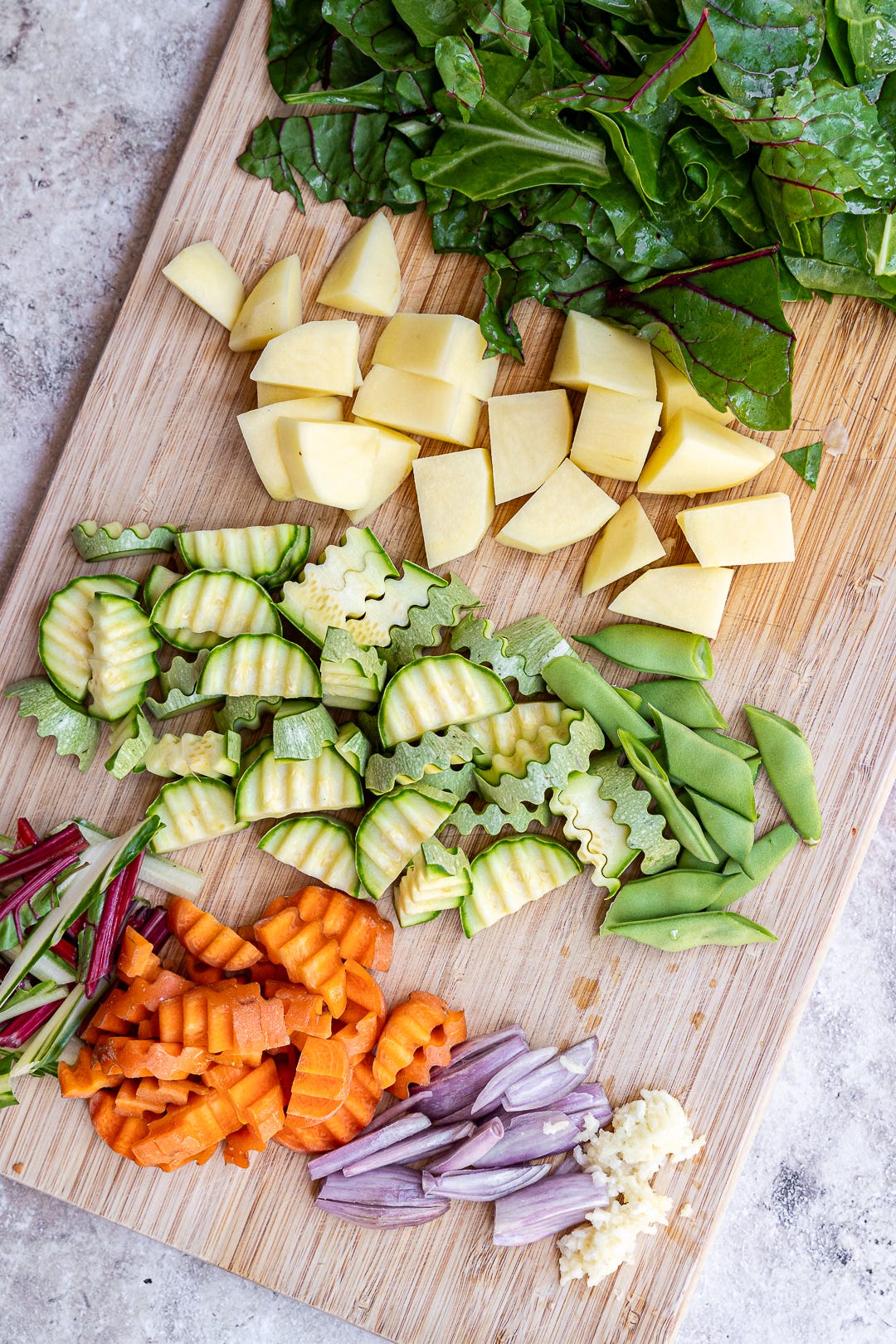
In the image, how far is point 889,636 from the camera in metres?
2.81

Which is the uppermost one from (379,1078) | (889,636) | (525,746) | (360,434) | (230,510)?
(360,434)

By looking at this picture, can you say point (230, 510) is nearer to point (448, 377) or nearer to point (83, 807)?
point (448, 377)

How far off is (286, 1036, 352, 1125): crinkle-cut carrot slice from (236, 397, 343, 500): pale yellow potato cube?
5.47 ft

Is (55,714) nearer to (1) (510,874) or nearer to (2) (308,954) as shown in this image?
(2) (308,954)

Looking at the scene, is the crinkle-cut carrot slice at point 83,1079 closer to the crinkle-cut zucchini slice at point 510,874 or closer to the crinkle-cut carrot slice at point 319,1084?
the crinkle-cut carrot slice at point 319,1084

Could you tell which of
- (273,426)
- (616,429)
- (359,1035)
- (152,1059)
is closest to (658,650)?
(616,429)

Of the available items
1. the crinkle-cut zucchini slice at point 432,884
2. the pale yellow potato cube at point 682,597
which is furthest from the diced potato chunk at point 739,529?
the crinkle-cut zucchini slice at point 432,884

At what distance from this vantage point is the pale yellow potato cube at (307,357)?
108 inches

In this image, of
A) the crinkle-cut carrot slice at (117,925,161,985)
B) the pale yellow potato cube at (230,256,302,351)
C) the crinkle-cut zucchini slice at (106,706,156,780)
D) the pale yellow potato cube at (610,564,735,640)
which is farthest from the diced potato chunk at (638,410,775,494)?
the crinkle-cut carrot slice at (117,925,161,985)

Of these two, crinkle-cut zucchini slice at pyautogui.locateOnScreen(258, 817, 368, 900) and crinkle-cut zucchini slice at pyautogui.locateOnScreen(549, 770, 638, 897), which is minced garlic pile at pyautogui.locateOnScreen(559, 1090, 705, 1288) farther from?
crinkle-cut zucchini slice at pyautogui.locateOnScreen(258, 817, 368, 900)

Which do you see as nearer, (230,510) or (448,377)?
(448,377)

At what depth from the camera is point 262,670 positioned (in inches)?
109

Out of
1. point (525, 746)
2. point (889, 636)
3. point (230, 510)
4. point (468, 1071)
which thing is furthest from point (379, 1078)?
point (889, 636)

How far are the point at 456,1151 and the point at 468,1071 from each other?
233 millimetres
